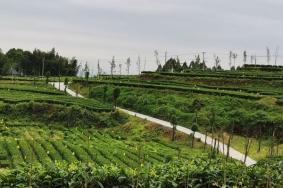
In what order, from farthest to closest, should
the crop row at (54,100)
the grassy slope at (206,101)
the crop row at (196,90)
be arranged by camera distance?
1. the crop row at (54,100)
2. the crop row at (196,90)
3. the grassy slope at (206,101)

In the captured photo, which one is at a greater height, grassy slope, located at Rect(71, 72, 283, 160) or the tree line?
the tree line

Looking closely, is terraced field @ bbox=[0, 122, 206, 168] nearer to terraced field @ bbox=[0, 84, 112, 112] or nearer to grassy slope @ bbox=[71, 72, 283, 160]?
grassy slope @ bbox=[71, 72, 283, 160]

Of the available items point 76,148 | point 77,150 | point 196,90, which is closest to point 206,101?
point 196,90

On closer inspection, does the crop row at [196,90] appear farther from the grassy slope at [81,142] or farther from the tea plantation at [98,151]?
the grassy slope at [81,142]

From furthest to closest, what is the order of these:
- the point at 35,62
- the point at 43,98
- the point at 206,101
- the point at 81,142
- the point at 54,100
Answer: the point at 35,62 → the point at 43,98 → the point at 54,100 → the point at 206,101 → the point at 81,142

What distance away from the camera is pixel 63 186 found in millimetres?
10289

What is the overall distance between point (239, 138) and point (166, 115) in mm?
10827

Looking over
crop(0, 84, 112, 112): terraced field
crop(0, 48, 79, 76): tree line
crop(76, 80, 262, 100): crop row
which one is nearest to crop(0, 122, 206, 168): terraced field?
crop(0, 84, 112, 112): terraced field

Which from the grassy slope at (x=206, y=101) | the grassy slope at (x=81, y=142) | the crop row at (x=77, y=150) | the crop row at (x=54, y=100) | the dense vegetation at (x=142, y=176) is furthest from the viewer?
the crop row at (x=54, y=100)

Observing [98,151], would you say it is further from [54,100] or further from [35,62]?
[35,62]

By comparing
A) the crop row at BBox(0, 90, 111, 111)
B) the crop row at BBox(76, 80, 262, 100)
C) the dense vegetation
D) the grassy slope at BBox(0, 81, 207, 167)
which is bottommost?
the grassy slope at BBox(0, 81, 207, 167)

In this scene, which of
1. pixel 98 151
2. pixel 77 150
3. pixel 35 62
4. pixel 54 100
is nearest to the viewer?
pixel 77 150

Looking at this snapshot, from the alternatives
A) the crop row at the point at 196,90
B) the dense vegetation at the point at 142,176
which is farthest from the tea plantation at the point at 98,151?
the crop row at the point at 196,90

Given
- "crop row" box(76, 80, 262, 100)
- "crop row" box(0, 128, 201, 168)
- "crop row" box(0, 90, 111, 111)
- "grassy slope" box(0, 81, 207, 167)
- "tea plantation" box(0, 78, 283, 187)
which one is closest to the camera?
"tea plantation" box(0, 78, 283, 187)
